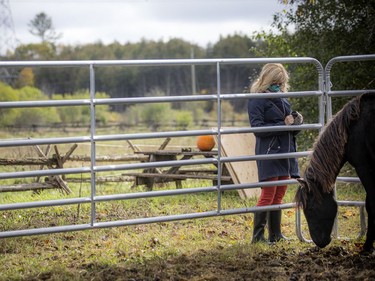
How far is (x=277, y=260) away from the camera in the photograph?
5191mm

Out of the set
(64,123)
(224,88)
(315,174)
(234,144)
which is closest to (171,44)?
(224,88)

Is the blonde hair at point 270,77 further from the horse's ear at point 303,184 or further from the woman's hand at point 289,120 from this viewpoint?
the horse's ear at point 303,184

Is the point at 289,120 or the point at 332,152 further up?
the point at 289,120

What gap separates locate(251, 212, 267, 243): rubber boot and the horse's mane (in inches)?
30.1

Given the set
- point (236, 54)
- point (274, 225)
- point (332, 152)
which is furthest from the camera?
point (236, 54)

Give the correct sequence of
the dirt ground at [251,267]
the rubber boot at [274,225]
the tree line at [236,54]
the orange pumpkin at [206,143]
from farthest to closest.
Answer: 1. the tree line at [236,54]
2. the orange pumpkin at [206,143]
3. the rubber boot at [274,225]
4. the dirt ground at [251,267]

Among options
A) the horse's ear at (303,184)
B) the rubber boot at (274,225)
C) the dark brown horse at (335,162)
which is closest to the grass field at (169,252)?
the rubber boot at (274,225)

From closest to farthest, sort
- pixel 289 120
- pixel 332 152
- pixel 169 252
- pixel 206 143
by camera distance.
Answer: pixel 332 152 < pixel 169 252 < pixel 289 120 < pixel 206 143

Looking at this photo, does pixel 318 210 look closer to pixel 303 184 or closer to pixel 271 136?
pixel 303 184

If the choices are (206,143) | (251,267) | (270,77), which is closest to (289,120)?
(270,77)

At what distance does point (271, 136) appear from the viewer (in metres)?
5.91

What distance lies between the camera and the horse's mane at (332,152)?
5.26 m

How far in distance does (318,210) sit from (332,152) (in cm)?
51

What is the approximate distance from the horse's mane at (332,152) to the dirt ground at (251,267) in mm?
608
